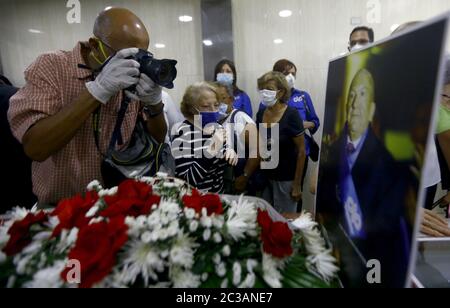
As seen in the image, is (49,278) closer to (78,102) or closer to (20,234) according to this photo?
(20,234)

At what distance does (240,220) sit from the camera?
49 centimetres

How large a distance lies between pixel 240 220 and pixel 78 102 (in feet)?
1.91

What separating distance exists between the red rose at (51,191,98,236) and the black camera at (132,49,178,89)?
1.42ft

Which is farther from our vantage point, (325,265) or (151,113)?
(151,113)

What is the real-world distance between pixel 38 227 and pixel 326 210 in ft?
1.81

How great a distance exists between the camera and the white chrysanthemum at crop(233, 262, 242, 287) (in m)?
0.45

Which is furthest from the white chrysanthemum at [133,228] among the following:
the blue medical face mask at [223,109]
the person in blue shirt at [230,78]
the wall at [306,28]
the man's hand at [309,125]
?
the wall at [306,28]

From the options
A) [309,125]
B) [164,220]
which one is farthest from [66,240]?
[309,125]

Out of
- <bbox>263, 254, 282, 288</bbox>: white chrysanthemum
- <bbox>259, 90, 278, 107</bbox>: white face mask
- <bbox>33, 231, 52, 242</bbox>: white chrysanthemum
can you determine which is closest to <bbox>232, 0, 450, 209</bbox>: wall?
<bbox>259, 90, 278, 107</bbox>: white face mask

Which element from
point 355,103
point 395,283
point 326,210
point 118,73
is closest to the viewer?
point 395,283

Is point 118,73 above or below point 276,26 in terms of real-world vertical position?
below

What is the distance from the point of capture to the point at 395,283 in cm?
36
